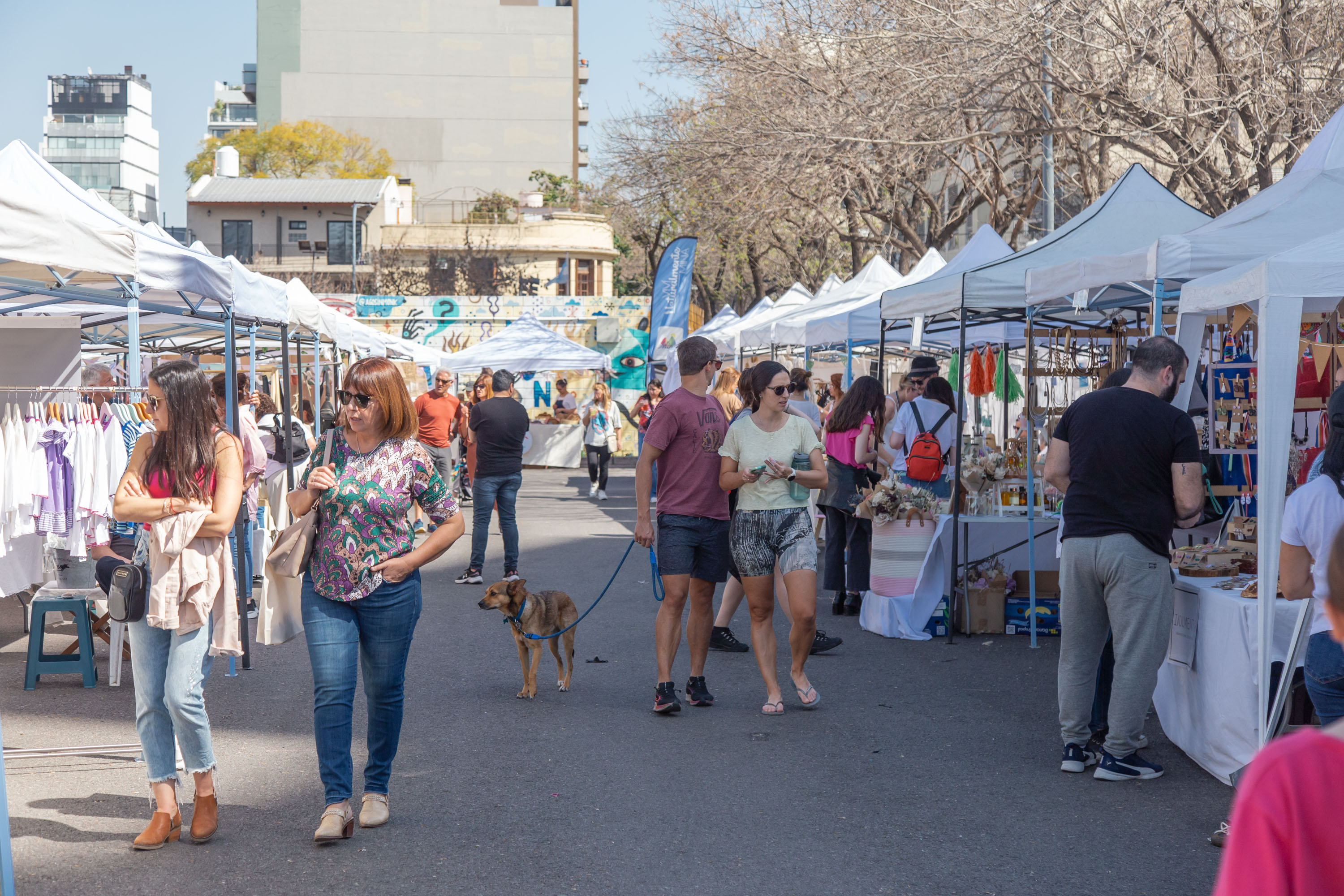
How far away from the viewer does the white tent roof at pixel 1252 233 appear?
21.8 ft

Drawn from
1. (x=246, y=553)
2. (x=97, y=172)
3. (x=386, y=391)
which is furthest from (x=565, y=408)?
(x=97, y=172)

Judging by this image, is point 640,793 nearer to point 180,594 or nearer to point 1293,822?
point 180,594

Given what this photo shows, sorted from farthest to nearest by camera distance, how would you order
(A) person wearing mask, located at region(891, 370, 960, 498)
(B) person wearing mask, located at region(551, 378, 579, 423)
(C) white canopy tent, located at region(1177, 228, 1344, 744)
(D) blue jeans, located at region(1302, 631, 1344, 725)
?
(B) person wearing mask, located at region(551, 378, 579, 423) → (A) person wearing mask, located at region(891, 370, 960, 498) → (C) white canopy tent, located at region(1177, 228, 1344, 744) → (D) blue jeans, located at region(1302, 631, 1344, 725)

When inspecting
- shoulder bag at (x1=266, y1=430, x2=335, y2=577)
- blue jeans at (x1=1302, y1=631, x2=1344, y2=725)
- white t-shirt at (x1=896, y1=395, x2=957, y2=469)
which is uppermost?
white t-shirt at (x1=896, y1=395, x2=957, y2=469)

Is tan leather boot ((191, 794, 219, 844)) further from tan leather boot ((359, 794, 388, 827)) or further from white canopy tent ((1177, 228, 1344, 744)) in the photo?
white canopy tent ((1177, 228, 1344, 744))

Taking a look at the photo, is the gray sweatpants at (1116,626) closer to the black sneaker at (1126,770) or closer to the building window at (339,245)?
the black sneaker at (1126,770)

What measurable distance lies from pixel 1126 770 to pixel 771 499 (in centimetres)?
218

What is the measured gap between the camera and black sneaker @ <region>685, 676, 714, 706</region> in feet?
22.8

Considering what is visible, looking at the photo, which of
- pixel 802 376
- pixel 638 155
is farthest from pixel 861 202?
pixel 802 376

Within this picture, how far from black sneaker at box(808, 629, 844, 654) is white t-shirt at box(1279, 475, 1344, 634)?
4488 millimetres

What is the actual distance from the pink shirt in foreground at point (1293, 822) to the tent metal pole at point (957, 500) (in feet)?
24.6

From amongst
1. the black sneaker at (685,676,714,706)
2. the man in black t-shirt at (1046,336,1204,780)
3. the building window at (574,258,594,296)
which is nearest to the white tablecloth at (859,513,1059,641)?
the black sneaker at (685,676,714,706)

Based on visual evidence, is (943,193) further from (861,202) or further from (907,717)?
(907,717)

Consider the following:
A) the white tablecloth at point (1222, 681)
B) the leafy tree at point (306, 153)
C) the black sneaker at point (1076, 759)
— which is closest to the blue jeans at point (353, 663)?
the black sneaker at point (1076, 759)
